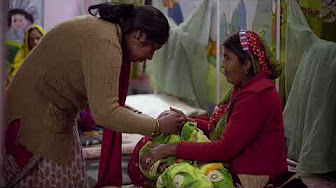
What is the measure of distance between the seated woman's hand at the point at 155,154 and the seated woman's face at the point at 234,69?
39cm

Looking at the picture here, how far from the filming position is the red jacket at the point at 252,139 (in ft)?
6.37

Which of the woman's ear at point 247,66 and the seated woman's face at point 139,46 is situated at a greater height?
the seated woman's face at point 139,46

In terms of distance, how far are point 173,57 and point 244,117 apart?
2782mm

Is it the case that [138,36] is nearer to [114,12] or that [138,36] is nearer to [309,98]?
[114,12]

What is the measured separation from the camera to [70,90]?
1916 millimetres

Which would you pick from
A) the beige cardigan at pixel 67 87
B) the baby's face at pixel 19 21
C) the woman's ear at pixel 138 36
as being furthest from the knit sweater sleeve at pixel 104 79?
the baby's face at pixel 19 21

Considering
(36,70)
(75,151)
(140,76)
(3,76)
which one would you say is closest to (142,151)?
(75,151)

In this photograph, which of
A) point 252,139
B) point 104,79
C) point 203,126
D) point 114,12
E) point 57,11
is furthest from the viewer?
point 57,11

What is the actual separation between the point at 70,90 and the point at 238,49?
0.73 m

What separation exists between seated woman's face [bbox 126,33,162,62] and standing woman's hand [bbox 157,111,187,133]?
27 centimetres

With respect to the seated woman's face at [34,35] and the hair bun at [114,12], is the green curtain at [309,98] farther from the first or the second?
the seated woman's face at [34,35]

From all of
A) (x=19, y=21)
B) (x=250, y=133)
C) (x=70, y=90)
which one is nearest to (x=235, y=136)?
(x=250, y=133)

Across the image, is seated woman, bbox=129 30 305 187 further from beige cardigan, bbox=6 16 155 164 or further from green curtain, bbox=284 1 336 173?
green curtain, bbox=284 1 336 173

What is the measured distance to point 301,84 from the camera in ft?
9.70
